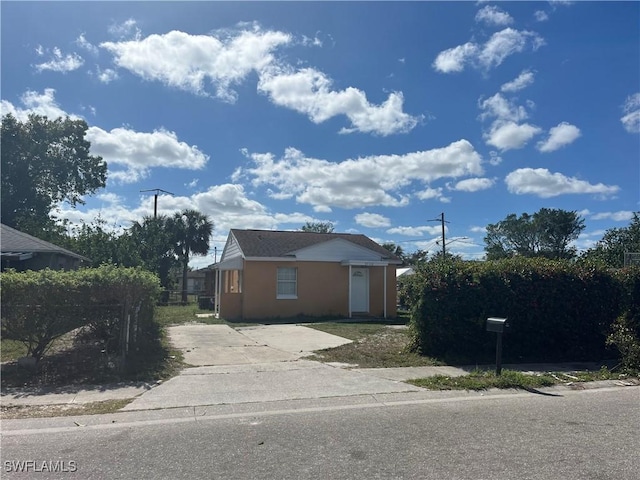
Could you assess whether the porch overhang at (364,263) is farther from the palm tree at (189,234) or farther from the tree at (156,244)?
the palm tree at (189,234)

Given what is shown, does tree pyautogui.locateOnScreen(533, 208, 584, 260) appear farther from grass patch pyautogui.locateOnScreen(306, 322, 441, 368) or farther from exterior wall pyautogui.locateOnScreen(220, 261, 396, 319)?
grass patch pyautogui.locateOnScreen(306, 322, 441, 368)

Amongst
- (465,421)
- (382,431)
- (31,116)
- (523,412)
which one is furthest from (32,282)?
(31,116)

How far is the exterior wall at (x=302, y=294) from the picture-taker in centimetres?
2053

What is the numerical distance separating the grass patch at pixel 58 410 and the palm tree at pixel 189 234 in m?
34.5

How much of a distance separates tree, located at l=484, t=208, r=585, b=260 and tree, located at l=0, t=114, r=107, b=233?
56.4 m

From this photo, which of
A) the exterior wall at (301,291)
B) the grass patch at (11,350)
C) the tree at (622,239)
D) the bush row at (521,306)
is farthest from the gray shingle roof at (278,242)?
the tree at (622,239)

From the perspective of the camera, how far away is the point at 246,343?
12523 mm

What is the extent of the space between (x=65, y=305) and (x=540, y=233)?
256 ft

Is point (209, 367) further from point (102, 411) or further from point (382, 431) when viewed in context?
point (382, 431)

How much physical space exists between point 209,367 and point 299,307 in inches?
→ 474

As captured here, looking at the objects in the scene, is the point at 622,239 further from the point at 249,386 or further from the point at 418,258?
the point at 249,386

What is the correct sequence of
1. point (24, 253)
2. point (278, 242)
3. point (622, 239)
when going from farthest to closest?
1. point (622, 239)
2. point (278, 242)
3. point (24, 253)

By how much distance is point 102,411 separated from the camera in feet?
20.6

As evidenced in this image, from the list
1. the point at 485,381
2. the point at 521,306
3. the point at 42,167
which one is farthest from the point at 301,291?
the point at 42,167
